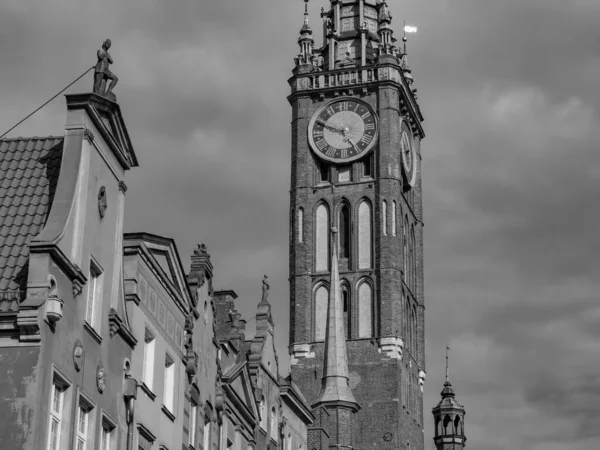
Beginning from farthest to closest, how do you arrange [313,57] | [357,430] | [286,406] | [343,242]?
[313,57] < [343,242] < [357,430] < [286,406]

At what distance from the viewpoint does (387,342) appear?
73.9m

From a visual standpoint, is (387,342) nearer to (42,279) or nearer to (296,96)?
(296,96)

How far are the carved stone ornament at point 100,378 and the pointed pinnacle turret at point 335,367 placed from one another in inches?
1183

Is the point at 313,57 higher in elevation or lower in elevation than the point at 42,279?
higher

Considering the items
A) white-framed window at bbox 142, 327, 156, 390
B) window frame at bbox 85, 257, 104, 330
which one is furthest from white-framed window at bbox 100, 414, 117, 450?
white-framed window at bbox 142, 327, 156, 390

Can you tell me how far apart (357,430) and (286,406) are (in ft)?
105

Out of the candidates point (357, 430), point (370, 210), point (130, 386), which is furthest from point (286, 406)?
point (370, 210)

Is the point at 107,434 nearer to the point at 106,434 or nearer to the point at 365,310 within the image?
the point at 106,434

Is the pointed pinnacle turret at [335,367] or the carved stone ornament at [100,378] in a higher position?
the pointed pinnacle turret at [335,367]

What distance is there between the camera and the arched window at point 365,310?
2940 inches

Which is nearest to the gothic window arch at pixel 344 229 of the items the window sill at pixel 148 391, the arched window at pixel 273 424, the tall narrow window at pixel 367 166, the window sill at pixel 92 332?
the tall narrow window at pixel 367 166

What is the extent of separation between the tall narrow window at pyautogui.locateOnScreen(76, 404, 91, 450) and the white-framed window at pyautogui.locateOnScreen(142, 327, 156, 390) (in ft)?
12.0

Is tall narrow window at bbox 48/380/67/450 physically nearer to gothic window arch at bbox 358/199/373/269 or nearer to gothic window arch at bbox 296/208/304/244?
gothic window arch at bbox 358/199/373/269

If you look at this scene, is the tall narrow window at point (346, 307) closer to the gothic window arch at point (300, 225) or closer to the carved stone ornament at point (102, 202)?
the gothic window arch at point (300, 225)
